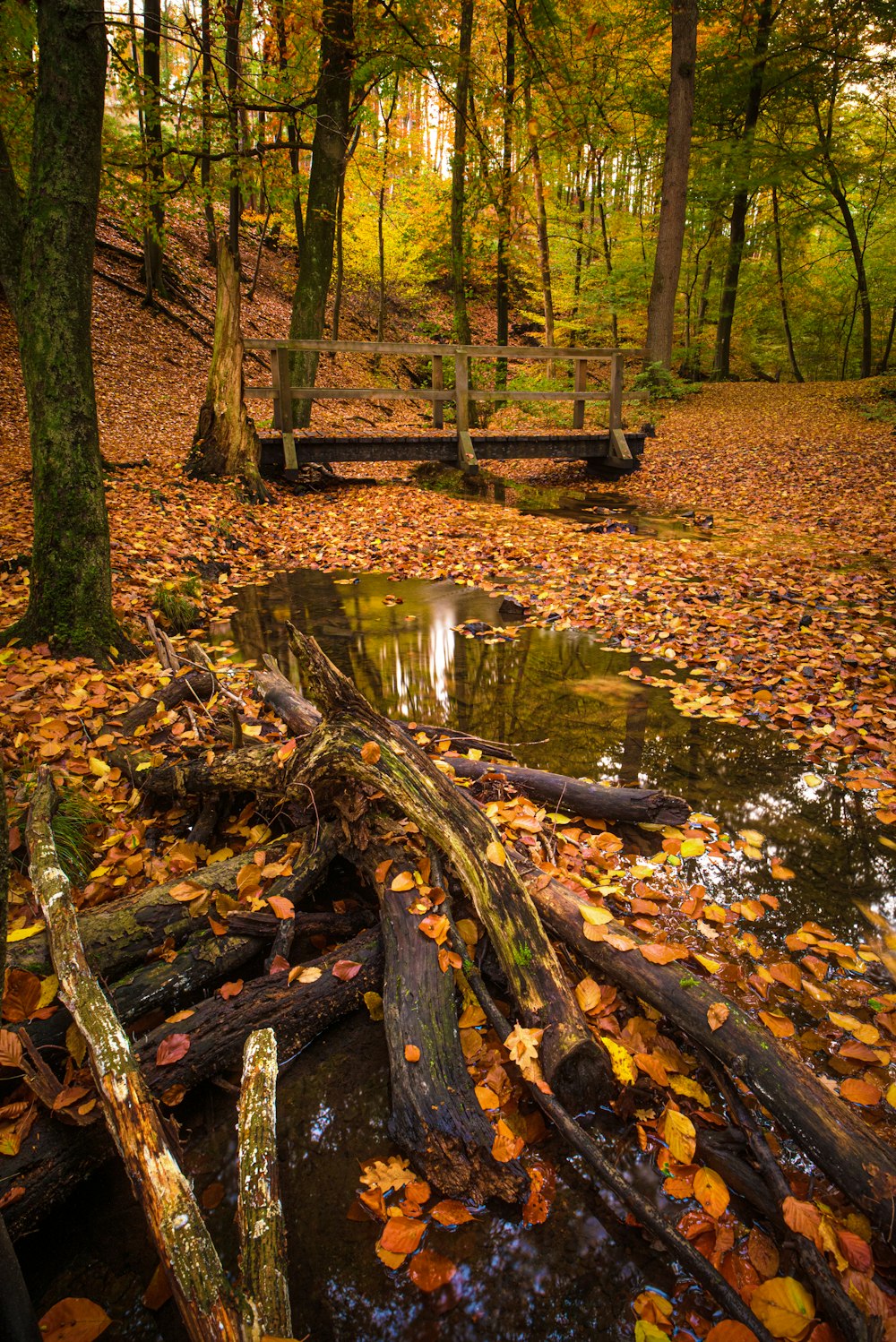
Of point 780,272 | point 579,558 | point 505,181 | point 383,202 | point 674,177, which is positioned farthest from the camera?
point 780,272

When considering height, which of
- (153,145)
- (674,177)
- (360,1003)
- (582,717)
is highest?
(674,177)

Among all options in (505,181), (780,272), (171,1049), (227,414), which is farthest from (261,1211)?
(780,272)

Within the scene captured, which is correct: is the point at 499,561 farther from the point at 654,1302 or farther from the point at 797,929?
the point at 654,1302

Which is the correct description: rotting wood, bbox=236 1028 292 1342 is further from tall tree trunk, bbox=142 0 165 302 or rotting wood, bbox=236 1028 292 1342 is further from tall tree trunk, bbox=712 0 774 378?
tall tree trunk, bbox=712 0 774 378

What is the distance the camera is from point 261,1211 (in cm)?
141

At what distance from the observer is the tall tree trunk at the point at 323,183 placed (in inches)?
416

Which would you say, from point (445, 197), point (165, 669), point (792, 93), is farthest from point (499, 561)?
point (792, 93)

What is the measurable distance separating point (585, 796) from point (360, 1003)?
1412 millimetres

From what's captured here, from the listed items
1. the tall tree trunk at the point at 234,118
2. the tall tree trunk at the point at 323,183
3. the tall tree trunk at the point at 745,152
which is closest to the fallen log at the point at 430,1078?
the tall tree trunk at the point at 234,118

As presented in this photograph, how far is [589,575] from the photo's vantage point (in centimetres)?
681

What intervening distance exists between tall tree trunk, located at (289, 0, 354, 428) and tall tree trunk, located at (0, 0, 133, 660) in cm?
764

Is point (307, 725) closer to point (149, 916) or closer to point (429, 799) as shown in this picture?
point (429, 799)

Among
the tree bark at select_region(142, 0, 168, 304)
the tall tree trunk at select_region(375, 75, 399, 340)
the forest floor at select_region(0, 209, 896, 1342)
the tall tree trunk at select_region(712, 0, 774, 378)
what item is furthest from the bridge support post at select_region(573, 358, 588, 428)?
the tall tree trunk at select_region(712, 0, 774, 378)

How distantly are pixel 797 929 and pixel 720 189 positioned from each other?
62.7ft
